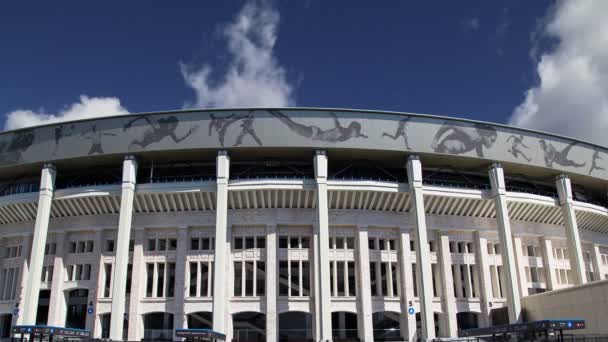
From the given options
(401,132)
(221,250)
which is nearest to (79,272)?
(221,250)

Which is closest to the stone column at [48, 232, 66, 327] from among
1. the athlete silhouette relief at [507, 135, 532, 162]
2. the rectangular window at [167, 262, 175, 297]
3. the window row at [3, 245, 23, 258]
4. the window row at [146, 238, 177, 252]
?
the window row at [3, 245, 23, 258]

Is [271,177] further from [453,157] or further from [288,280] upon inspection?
[453,157]

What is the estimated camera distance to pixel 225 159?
137ft

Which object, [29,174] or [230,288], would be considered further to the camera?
[29,174]

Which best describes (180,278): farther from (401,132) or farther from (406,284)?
(401,132)

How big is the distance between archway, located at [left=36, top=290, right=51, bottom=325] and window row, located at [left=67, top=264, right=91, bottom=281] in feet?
11.3

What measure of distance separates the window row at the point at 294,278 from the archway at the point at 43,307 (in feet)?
69.8

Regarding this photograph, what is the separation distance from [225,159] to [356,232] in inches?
499

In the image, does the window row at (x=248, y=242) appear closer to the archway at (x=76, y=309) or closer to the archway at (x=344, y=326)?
the archway at (x=344, y=326)

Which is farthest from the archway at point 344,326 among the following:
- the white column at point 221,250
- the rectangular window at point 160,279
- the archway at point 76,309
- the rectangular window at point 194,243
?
the archway at point 76,309

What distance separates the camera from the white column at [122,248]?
126ft

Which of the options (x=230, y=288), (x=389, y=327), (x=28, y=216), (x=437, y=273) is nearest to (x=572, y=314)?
(x=437, y=273)

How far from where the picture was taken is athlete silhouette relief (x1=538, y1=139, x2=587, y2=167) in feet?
150

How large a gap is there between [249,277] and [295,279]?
387cm
